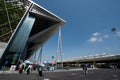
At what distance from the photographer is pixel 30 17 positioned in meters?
33.5

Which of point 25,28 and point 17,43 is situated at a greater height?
point 25,28

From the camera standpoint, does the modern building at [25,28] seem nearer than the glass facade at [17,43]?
No

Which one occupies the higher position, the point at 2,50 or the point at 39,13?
the point at 39,13

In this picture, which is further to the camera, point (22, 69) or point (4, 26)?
point (4, 26)

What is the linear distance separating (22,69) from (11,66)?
14.0 ft

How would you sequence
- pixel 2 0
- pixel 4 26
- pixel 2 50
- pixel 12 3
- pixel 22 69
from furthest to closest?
pixel 12 3, pixel 2 0, pixel 4 26, pixel 2 50, pixel 22 69

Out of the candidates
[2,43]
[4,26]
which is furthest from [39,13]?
[2,43]

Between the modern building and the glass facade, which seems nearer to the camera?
the glass facade

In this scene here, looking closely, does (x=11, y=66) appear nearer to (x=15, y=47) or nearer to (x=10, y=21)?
(x=15, y=47)

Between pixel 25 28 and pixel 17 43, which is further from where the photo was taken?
pixel 25 28

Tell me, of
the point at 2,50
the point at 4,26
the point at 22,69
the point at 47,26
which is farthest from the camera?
the point at 47,26

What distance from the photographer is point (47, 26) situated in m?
41.2

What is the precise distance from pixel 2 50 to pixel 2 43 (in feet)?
4.77

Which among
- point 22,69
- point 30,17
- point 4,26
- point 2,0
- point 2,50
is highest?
point 2,0
